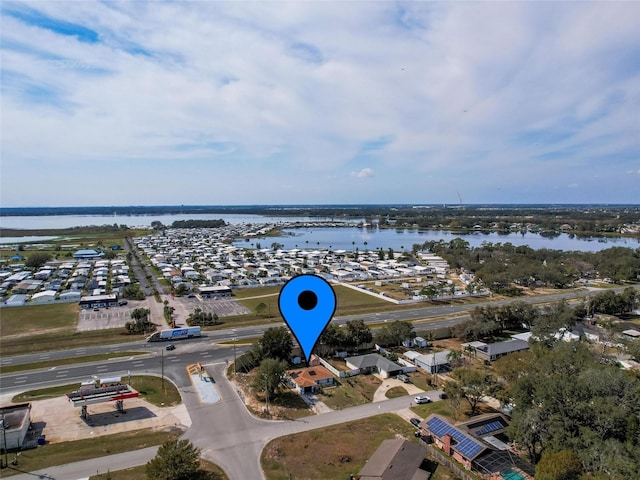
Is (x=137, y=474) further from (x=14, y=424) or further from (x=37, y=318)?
(x=37, y=318)

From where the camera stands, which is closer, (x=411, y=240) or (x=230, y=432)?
(x=230, y=432)

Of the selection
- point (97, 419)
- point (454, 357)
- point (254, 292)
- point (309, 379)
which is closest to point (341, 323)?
point (309, 379)

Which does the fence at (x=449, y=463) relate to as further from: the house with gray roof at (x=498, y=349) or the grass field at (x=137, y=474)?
the house with gray roof at (x=498, y=349)

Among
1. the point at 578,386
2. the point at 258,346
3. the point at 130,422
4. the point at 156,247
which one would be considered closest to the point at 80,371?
the point at 130,422

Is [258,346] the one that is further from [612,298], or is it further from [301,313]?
[612,298]

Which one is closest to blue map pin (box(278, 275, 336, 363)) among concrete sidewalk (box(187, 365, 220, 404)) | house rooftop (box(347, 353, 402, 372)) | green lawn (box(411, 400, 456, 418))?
green lawn (box(411, 400, 456, 418))
